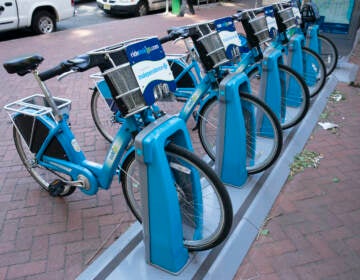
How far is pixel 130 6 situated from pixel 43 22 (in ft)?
10.9

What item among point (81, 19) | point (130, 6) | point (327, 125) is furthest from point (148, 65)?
point (81, 19)

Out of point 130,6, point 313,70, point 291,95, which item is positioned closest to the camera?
point 291,95

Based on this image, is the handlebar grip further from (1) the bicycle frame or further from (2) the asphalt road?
(2) the asphalt road

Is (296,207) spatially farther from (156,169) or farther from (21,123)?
(21,123)

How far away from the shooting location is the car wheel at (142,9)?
479 inches

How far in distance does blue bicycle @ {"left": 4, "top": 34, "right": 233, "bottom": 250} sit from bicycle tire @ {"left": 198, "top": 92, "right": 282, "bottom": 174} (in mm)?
751

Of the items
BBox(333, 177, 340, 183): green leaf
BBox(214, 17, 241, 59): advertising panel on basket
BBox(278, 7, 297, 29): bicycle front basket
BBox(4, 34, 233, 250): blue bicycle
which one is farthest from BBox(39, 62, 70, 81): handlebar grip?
BBox(278, 7, 297, 29): bicycle front basket

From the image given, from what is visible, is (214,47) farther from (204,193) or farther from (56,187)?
(56,187)

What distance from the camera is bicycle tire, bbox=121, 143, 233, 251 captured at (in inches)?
82.2

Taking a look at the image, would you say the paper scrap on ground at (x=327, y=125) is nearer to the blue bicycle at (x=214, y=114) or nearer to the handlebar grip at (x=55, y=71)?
the blue bicycle at (x=214, y=114)

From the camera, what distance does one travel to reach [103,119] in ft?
14.9

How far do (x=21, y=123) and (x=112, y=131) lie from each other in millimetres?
1434

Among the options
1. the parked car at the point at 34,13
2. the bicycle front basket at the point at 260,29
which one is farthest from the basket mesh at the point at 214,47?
the parked car at the point at 34,13

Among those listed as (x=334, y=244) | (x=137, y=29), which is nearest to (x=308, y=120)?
(x=334, y=244)
